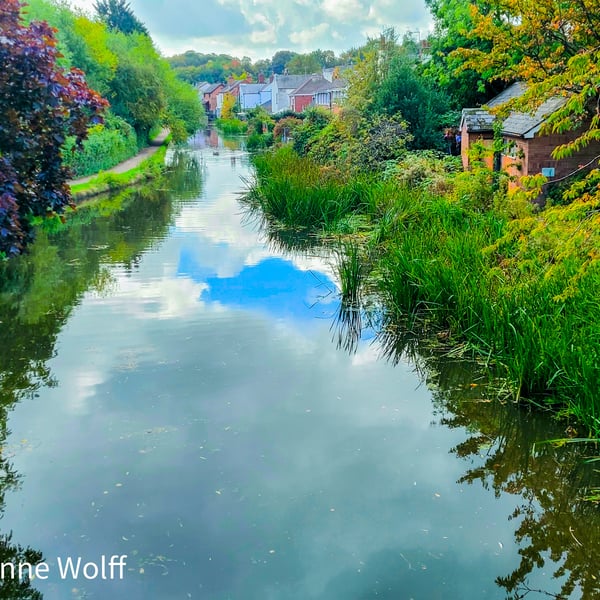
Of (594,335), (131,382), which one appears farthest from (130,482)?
(594,335)

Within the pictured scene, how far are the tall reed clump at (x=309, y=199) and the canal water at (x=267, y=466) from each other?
619cm

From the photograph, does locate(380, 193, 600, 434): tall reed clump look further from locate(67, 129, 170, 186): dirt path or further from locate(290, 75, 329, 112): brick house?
locate(290, 75, 329, 112): brick house

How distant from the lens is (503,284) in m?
7.45

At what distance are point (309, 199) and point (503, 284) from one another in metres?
9.35

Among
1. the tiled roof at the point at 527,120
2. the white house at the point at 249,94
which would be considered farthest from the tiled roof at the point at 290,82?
the tiled roof at the point at 527,120

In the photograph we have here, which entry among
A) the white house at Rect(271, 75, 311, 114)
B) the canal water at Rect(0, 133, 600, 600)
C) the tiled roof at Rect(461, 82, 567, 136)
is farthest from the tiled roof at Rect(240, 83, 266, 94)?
the canal water at Rect(0, 133, 600, 600)

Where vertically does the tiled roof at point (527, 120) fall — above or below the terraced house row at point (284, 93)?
below

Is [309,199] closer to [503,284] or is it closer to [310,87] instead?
[503,284]

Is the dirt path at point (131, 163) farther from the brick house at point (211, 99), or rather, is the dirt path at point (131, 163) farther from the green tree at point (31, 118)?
the brick house at point (211, 99)

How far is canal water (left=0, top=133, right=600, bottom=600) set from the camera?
4301 millimetres

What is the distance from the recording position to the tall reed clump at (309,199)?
52.4 feet

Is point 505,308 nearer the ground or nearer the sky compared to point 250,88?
nearer the ground

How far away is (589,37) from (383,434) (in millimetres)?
4099

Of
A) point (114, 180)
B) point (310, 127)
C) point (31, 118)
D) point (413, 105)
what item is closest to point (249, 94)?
point (310, 127)
